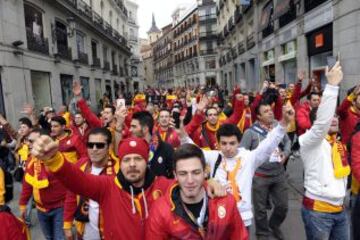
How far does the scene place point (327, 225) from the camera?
3316 millimetres

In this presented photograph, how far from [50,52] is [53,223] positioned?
45.5 ft

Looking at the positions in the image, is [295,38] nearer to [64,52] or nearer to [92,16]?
[64,52]

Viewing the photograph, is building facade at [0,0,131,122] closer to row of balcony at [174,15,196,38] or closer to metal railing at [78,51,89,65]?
metal railing at [78,51,89,65]

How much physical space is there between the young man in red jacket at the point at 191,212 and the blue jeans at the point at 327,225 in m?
1.33

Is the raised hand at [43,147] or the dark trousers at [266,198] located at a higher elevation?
the raised hand at [43,147]

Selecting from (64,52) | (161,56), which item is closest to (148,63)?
(161,56)

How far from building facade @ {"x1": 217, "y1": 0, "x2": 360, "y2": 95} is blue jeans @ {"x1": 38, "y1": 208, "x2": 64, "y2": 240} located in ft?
29.2

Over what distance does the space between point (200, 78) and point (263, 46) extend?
39223mm

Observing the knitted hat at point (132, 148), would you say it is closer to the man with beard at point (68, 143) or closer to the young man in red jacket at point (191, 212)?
the young man in red jacket at point (191, 212)

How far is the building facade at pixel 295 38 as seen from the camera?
10.6m

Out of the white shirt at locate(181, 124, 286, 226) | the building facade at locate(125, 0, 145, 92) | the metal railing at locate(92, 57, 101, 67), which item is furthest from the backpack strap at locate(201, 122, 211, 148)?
the building facade at locate(125, 0, 145, 92)

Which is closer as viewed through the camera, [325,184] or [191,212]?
[191,212]

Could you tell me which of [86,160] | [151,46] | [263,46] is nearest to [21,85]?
[86,160]

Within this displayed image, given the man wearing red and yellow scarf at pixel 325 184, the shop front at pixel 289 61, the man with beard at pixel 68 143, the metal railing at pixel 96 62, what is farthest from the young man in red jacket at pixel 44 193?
the metal railing at pixel 96 62
